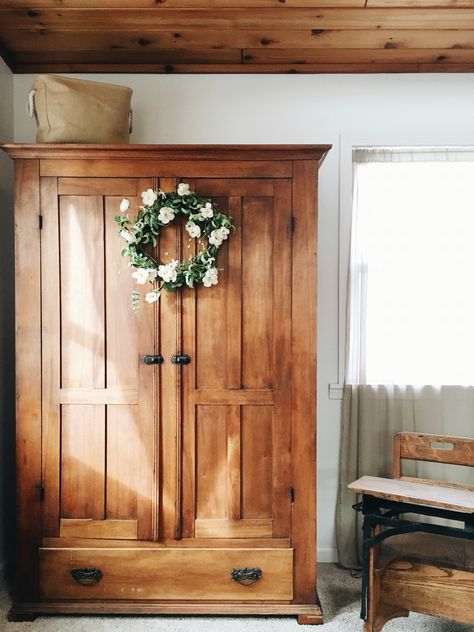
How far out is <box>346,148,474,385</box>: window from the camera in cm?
284

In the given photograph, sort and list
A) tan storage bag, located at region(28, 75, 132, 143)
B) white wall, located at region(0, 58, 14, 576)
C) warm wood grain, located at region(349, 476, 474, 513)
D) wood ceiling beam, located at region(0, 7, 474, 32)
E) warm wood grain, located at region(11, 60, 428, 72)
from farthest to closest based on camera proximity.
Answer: warm wood grain, located at region(11, 60, 428, 72) < white wall, located at region(0, 58, 14, 576) < wood ceiling beam, located at region(0, 7, 474, 32) < tan storage bag, located at region(28, 75, 132, 143) < warm wood grain, located at region(349, 476, 474, 513)

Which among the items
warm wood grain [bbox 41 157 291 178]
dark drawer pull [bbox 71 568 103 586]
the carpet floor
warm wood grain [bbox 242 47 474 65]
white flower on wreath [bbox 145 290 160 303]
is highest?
warm wood grain [bbox 242 47 474 65]

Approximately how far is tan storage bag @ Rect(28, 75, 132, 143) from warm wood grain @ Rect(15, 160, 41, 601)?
30 cm

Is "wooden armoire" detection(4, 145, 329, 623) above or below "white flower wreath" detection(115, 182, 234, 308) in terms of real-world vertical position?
below

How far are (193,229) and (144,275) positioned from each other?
29 centimetres

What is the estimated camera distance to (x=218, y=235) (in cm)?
225

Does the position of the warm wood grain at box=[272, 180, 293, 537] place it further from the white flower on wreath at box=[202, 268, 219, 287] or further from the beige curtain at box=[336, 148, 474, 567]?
the beige curtain at box=[336, 148, 474, 567]

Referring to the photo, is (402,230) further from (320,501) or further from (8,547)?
(8,547)

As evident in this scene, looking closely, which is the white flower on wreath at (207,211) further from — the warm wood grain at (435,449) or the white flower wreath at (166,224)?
the warm wood grain at (435,449)

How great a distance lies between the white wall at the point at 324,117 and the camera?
285 cm

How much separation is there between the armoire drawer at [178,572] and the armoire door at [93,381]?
10cm

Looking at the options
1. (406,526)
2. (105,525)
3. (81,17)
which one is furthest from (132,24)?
(406,526)

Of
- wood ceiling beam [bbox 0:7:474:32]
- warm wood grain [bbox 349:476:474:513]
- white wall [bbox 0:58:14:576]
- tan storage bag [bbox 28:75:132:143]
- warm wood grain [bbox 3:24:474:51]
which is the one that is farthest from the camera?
white wall [bbox 0:58:14:576]

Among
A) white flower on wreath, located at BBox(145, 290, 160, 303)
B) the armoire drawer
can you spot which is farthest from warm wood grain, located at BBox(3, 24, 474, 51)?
the armoire drawer
